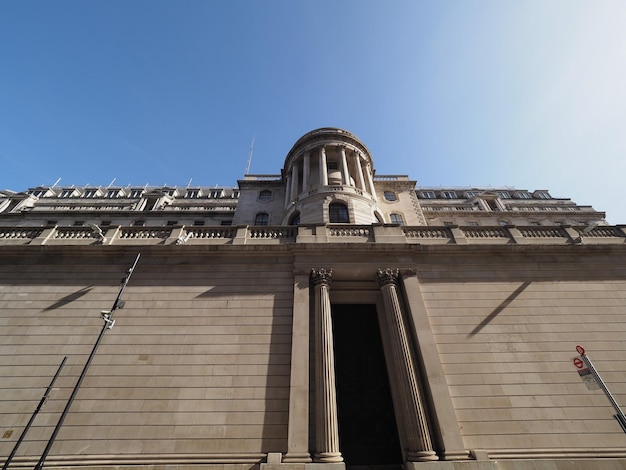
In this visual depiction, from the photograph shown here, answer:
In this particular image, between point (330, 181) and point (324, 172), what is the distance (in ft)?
3.66

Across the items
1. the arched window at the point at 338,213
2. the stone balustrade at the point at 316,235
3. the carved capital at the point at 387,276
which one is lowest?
the carved capital at the point at 387,276

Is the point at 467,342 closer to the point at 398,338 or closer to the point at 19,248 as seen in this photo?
the point at 398,338

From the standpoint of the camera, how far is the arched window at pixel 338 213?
21.9m

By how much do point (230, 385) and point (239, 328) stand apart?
88.1 inches

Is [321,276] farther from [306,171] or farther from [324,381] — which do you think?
[306,171]

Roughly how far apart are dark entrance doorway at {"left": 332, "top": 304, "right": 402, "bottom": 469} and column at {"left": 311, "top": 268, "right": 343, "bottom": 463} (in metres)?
1.89

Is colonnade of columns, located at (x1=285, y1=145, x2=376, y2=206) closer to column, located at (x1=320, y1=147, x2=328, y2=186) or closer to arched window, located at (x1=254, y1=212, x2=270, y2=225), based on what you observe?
column, located at (x1=320, y1=147, x2=328, y2=186)

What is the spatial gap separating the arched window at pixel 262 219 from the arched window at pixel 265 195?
2126mm

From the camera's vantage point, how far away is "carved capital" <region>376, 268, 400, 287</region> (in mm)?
13211

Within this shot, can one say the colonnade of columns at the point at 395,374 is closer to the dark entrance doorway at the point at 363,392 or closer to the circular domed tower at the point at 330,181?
the dark entrance doorway at the point at 363,392

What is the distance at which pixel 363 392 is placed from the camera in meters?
11.9

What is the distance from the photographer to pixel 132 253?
13867mm

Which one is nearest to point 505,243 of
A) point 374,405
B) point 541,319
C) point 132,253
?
point 541,319

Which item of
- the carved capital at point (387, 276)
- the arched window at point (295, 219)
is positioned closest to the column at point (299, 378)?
the carved capital at point (387, 276)
